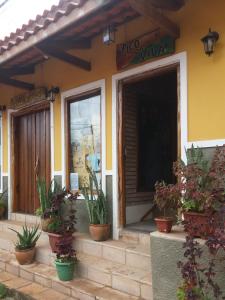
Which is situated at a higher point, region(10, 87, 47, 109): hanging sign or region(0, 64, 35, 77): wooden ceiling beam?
region(0, 64, 35, 77): wooden ceiling beam

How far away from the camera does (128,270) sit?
441 centimetres

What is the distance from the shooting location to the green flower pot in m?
4.65

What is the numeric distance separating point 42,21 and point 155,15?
1.54 meters

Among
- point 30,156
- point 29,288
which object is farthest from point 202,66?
point 30,156

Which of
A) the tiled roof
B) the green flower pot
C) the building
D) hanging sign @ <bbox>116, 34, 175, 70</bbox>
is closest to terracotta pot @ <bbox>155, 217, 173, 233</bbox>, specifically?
the building

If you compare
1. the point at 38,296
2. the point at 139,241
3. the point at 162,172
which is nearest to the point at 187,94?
the point at 139,241

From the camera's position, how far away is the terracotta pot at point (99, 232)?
508cm

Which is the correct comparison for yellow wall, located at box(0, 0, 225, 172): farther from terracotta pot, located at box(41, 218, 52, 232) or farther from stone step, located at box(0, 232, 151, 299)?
terracotta pot, located at box(41, 218, 52, 232)

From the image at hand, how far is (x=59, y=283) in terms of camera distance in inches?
183

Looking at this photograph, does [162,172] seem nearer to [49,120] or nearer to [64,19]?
[49,120]

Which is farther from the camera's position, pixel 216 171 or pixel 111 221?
pixel 111 221

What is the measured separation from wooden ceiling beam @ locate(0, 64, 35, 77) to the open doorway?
2.18m

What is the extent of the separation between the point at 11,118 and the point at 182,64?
4504 millimetres

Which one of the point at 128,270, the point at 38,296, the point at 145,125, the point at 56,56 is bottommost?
the point at 38,296
